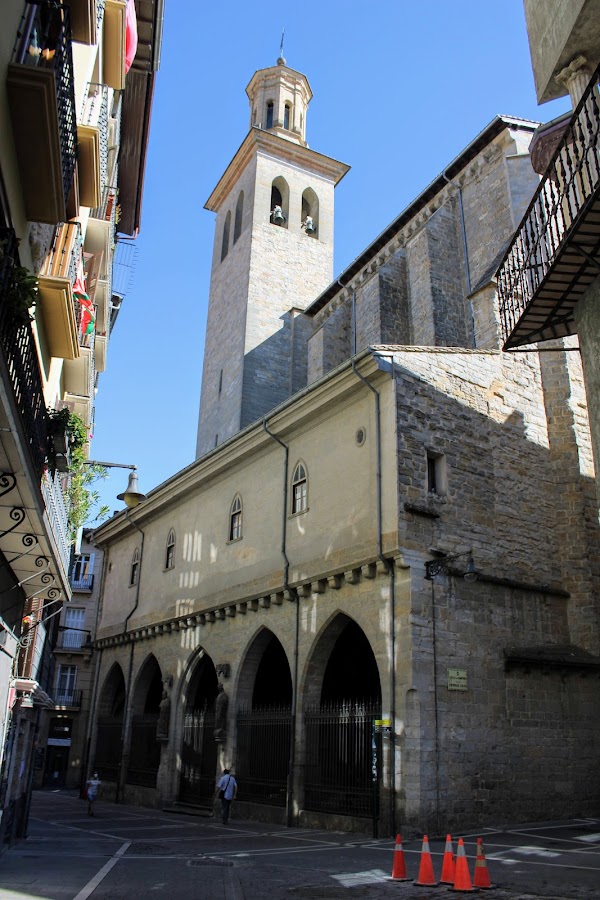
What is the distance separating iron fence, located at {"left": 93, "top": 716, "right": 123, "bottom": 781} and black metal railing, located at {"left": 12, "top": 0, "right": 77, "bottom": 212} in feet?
73.5

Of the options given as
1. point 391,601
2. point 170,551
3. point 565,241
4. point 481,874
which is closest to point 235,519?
point 170,551

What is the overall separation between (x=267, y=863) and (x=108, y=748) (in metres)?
17.8

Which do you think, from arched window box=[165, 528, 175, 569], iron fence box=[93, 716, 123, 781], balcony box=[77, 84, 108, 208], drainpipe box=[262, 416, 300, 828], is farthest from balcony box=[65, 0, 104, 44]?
iron fence box=[93, 716, 123, 781]

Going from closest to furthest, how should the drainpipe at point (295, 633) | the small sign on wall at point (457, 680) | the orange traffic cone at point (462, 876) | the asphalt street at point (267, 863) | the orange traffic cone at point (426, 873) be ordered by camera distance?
1. the orange traffic cone at point (462, 876)
2. the asphalt street at point (267, 863)
3. the orange traffic cone at point (426, 873)
4. the small sign on wall at point (457, 680)
5. the drainpipe at point (295, 633)

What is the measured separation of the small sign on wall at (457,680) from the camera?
13.8 m

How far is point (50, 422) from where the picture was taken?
9.54 m

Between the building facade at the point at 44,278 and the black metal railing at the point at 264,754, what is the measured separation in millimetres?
5125

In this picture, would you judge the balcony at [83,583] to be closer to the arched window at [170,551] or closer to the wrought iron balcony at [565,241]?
the arched window at [170,551]

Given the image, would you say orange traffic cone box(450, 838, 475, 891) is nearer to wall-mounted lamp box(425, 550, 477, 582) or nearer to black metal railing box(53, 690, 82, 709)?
wall-mounted lamp box(425, 550, 477, 582)

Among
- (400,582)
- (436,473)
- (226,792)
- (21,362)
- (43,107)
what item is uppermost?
A: (436,473)

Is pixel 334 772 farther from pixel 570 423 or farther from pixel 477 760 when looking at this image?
pixel 570 423

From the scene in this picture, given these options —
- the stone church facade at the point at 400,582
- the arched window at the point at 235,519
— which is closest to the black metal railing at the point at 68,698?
the stone church facade at the point at 400,582

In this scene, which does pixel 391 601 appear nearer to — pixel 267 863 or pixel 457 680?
pixel 457 680

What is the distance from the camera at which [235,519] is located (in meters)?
20.7
